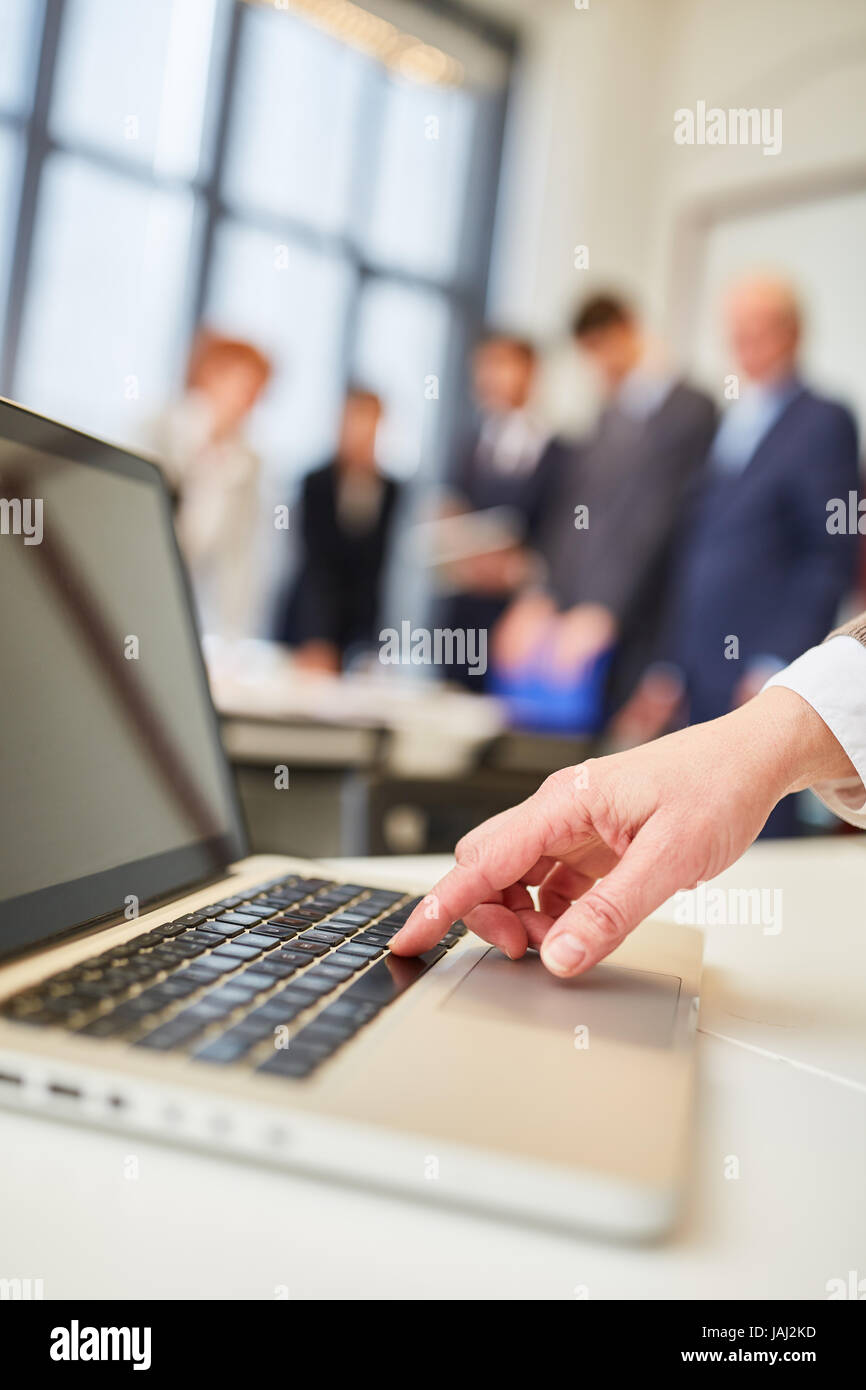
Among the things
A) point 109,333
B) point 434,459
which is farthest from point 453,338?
point 109,333

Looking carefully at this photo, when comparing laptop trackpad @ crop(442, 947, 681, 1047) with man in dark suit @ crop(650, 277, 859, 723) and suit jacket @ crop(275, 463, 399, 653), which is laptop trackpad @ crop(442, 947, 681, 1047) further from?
suit jacket @ crop(275, 463, 399, 653)

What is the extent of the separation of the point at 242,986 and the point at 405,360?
6.09m

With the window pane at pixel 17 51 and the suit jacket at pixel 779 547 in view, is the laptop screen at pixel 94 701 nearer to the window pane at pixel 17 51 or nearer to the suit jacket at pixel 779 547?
the suit jacket at pixel 779 547

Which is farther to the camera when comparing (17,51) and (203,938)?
(17,51)

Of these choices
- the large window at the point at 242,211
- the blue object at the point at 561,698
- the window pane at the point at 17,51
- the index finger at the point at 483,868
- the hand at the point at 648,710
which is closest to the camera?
the index finger at the point at 483,868

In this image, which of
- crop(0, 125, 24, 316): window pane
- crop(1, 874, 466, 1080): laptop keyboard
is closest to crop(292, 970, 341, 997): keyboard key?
crop(1, 874, 466, 1080): laptop keyboard

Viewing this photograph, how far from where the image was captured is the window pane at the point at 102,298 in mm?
4840

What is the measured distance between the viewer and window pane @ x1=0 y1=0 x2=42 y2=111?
15.4 feet

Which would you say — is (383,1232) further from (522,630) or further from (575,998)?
(522,630)

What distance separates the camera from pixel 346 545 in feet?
15.2

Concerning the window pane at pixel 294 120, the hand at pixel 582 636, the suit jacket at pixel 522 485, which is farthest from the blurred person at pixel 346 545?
the window pane at pixel 294 120

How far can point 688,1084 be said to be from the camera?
0.42m

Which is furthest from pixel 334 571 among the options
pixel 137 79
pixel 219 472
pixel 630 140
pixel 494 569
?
pixel 630 140
